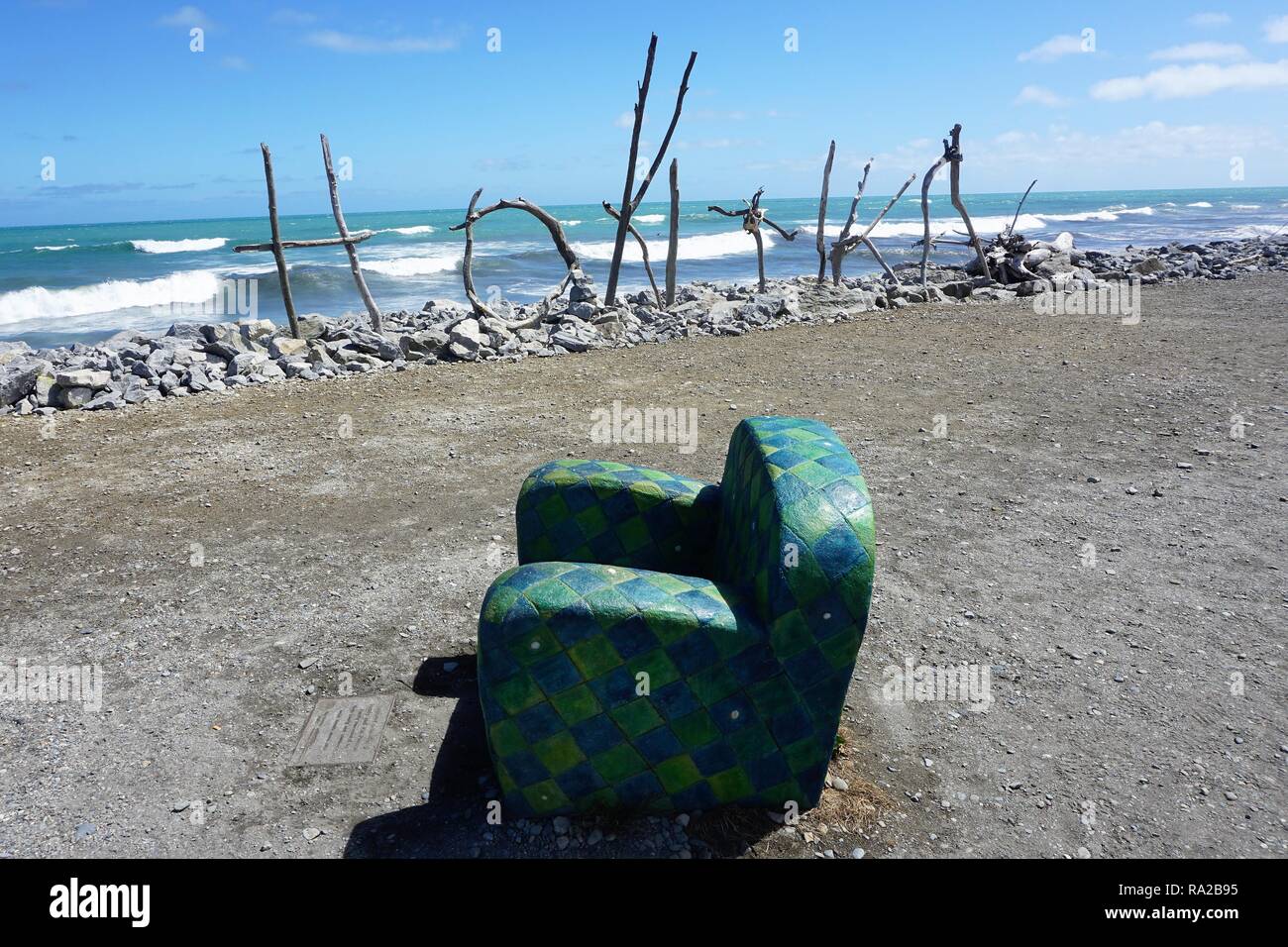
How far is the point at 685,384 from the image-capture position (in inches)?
342

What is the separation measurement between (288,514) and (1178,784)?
5.05 metres

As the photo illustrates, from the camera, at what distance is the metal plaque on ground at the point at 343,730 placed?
3.15 meters

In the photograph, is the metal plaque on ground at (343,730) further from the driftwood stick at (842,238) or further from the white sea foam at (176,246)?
the white sea foam at (176,246)

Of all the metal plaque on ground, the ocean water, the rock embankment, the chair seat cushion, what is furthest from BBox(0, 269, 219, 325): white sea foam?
the chair seat cushion

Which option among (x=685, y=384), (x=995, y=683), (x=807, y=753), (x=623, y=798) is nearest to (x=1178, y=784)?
(x=995, y=683)

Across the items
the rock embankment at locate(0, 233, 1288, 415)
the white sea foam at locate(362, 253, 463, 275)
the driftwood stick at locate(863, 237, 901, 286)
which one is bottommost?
the rock embankment at locate(0, 233, 1288, 415)

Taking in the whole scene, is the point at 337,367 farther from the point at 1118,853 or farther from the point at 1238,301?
the point at 1238,301

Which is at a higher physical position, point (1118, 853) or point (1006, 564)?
point (1006, 564)

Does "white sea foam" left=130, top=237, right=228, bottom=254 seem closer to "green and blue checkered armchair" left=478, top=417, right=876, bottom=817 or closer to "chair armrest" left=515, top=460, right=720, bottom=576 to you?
"chair armrest" left=515, top=460, right=720, bottom=576

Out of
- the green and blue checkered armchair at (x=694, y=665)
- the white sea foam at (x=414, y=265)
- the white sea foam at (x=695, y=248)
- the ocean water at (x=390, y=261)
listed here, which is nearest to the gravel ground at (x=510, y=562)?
the green and blue checkered armchair at (x=694, y=665)

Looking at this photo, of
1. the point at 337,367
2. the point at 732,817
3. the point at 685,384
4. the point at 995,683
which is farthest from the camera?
the point at 337,367

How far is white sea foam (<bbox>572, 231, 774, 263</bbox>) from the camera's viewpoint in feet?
121

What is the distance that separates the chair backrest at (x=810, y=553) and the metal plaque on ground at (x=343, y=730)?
65.8 inches

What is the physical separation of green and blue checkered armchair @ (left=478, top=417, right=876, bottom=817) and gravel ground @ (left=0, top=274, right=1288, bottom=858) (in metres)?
0.19
